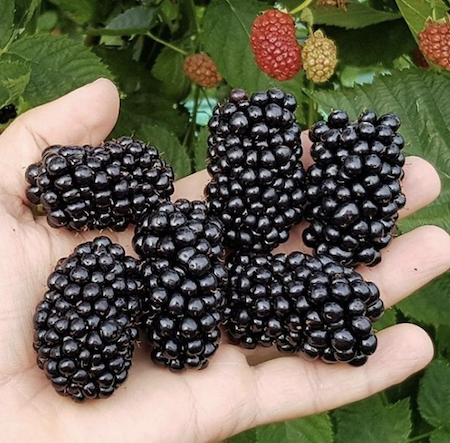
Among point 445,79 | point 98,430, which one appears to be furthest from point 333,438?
point 445,79

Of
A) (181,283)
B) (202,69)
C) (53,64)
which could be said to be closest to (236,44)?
(202,69)

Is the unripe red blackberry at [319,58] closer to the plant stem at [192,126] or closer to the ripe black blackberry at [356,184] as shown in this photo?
the ripe black blackberry at [356,184]

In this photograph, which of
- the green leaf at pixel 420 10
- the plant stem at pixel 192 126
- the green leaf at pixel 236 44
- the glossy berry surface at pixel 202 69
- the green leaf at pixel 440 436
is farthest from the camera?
the plant stem at pixel 192 126

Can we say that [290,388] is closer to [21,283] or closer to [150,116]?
[21,283]

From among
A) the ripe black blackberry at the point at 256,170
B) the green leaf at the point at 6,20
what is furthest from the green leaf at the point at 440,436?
the green leaf at the point at 6,20

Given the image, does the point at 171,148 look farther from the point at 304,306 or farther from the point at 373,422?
the point at 373,422

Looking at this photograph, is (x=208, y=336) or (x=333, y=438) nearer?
(x=208, y=336)

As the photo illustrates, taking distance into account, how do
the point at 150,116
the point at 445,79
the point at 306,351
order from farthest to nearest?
the point at 150,116 → the point at 445,79 → the point at 306,351
